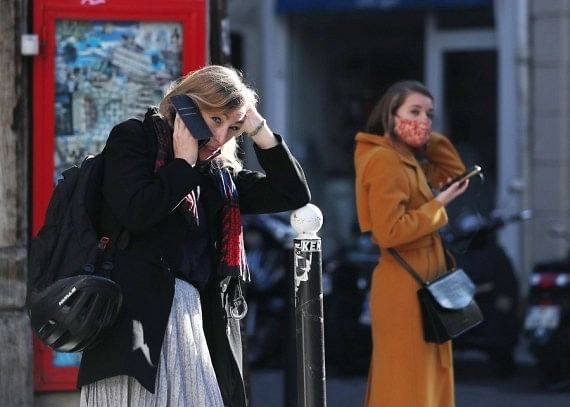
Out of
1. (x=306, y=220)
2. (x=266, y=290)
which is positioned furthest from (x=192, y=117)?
(x=266, y=290)

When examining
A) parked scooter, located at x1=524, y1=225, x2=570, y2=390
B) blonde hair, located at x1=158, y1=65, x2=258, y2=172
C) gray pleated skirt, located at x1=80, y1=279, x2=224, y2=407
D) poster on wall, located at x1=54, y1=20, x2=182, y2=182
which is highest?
poster on wall, located at x1=54, y1=20, x2=182, y2=182

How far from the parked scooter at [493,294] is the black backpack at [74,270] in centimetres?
481

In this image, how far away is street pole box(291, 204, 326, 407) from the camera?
452cm

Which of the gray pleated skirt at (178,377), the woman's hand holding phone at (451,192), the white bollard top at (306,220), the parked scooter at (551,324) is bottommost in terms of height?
the parked scooter at (551,324)

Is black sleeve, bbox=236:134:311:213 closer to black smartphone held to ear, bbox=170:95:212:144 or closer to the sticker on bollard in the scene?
the sticker on bollard

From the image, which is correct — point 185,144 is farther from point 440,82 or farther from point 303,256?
point 440,82

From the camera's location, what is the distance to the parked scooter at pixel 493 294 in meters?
8.51

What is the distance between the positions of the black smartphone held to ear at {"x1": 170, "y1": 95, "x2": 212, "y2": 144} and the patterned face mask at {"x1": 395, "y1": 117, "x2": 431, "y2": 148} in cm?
169

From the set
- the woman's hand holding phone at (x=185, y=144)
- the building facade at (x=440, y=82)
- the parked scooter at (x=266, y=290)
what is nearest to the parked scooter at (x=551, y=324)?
the parked scooter at (x=266, y=290)

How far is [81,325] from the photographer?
385 centimetres

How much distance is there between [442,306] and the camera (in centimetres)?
529

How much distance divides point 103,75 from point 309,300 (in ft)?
6.31

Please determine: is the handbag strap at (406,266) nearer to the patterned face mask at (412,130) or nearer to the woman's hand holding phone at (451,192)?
the woman's hand holding phone at (451,192)

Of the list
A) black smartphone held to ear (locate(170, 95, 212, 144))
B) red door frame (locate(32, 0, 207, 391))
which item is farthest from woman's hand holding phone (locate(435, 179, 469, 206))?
black smartphone held to ear (locate(170, 95, 212, 144))
